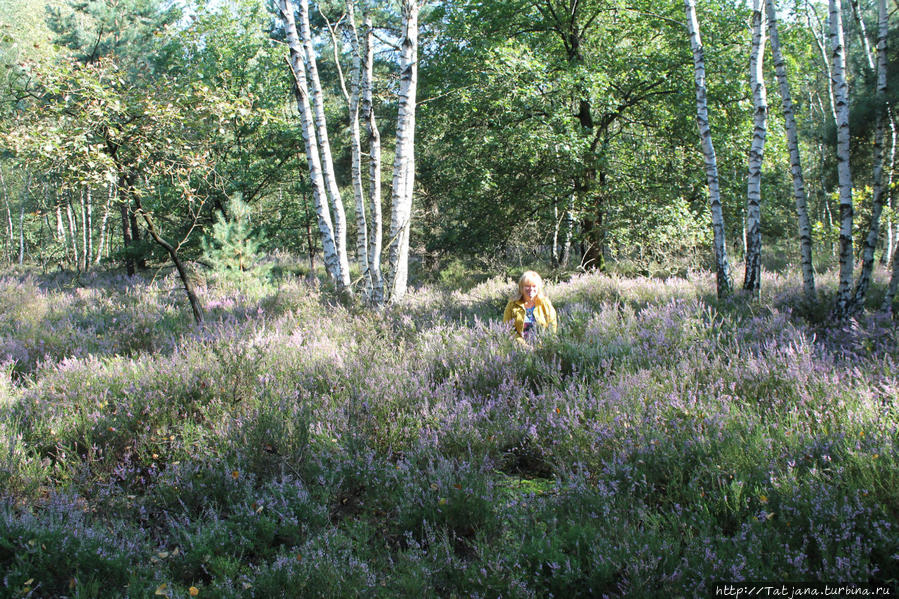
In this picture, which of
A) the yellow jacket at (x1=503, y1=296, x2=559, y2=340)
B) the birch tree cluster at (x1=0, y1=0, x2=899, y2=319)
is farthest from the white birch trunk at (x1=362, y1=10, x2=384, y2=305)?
the yellow jacket at (x1=503, y1=296, x2=559, y2=340)

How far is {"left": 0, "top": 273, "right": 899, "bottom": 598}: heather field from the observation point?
2.12 m

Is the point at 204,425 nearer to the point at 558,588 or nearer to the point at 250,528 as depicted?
the point at 250,528

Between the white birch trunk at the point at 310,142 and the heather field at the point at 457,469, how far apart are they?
3558 mm

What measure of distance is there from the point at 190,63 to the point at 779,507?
19316 mm

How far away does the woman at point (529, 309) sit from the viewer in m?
5.71

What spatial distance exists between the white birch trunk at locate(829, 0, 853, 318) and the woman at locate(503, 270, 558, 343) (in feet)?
10.1

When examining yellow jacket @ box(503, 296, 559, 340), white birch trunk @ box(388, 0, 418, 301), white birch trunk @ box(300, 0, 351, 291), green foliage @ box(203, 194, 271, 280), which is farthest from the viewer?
green foliage @ box(203, 194, 271, 280)

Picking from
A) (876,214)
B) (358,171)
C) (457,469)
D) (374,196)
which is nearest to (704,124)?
(876,214)

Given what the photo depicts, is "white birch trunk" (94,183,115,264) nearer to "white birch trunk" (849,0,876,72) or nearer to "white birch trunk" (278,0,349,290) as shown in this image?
"white birch trunk" (278,0,349,290)

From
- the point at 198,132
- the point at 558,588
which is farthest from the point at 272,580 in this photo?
the point at 198,132

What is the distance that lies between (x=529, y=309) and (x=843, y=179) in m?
3.83

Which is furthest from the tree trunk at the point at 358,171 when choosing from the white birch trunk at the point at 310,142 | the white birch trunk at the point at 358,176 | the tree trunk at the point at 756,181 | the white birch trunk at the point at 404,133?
the tree trunk at the point at 756,181

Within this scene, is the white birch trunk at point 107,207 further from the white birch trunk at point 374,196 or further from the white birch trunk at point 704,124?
the white birch trunk at point 704,124

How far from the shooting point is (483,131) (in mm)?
12758
